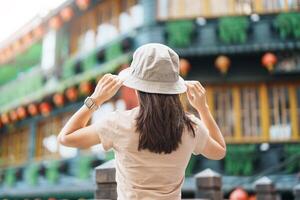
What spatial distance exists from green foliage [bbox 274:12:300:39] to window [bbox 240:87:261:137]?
1570mm

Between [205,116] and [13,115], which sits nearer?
[205,116]

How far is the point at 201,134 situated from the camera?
2.11m

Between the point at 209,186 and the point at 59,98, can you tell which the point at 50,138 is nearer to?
the point at 59,98

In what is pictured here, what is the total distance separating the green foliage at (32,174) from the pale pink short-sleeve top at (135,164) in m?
14.6

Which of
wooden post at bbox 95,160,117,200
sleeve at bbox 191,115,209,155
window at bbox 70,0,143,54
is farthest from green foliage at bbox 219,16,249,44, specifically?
sleeve at bbox 191,115,209,155

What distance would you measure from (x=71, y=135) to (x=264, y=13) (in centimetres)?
1081

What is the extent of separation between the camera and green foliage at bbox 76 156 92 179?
13148mm

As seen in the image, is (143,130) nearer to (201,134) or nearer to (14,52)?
(201,134)

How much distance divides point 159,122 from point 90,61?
12.6 metres

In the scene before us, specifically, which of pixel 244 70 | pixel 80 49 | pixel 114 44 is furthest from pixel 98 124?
pixel 80 49

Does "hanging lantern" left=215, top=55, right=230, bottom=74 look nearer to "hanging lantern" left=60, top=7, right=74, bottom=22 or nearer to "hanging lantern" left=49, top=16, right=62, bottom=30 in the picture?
"hanging lantern" left=60, top=7, right=74, bottom=22

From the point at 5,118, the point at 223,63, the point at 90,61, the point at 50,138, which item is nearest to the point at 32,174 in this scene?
the point at 50,138

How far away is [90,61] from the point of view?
14.4m

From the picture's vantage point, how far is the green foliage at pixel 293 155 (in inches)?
431
